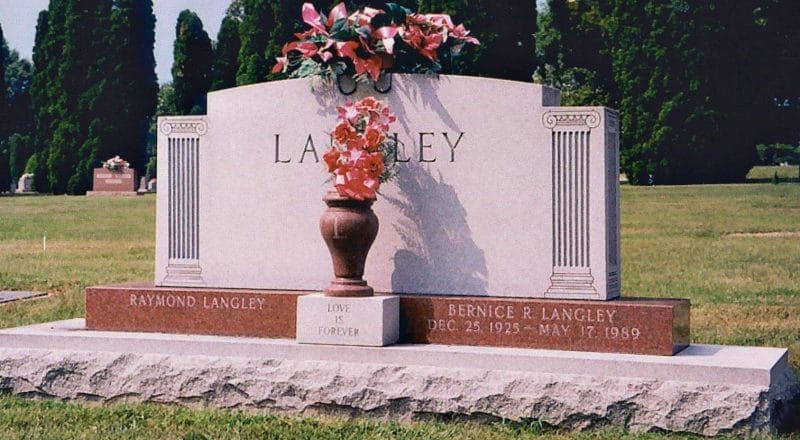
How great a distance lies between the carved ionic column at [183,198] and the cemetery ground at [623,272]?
1109 millimetres

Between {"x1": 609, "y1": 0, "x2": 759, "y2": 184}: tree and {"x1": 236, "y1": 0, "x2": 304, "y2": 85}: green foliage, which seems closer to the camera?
{"x1": 609, "y1": 0, "x2": 759, "y2": 184}: tree

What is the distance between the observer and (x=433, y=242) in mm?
6660

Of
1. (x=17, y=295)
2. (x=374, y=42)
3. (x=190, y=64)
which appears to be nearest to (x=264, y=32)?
(x=190, y=64)

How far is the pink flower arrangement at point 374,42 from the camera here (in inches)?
266

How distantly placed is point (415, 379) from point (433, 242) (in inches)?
37.5

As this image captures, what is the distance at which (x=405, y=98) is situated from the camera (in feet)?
22.2

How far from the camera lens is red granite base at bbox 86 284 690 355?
19.7ft

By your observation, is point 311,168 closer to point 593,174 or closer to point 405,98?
point 405,98

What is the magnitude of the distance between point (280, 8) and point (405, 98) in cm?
2654

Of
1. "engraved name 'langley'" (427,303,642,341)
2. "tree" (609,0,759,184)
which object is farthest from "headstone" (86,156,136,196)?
"engraved name 'langley'" (427,303,642,341)

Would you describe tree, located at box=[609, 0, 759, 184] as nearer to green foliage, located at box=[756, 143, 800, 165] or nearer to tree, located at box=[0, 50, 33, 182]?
green foliage, located at box=[756, 143, 800, 165]

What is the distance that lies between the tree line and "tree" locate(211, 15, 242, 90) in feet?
0.17

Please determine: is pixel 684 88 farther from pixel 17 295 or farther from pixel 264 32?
pixel 17 295

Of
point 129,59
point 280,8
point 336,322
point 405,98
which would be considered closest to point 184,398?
point 336,322
